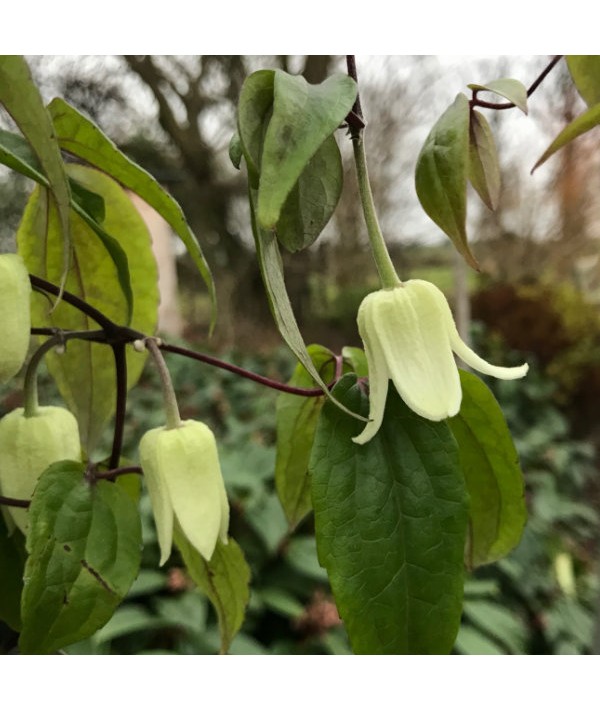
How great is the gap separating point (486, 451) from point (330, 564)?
89 millimetres

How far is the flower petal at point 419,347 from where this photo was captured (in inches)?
7.7

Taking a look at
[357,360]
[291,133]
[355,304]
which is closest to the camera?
[291,133]

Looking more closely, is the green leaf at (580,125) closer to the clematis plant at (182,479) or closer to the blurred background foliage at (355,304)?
the clematis plant at (182,479)

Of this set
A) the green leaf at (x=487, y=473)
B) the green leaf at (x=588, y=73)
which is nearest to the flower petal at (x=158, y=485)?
the green leaf at (x=487, y=473)

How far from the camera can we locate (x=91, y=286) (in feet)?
0.93

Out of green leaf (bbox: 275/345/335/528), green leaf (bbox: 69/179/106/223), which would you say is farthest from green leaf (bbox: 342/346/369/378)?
green leaf (bbox: 69/179/106/223)

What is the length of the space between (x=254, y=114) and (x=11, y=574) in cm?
20

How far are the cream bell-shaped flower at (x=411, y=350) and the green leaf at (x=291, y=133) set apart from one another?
5 centimetres

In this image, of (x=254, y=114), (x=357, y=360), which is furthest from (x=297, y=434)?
(x=254, y=114)

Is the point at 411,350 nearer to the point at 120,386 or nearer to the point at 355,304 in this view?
the point at 120,386
